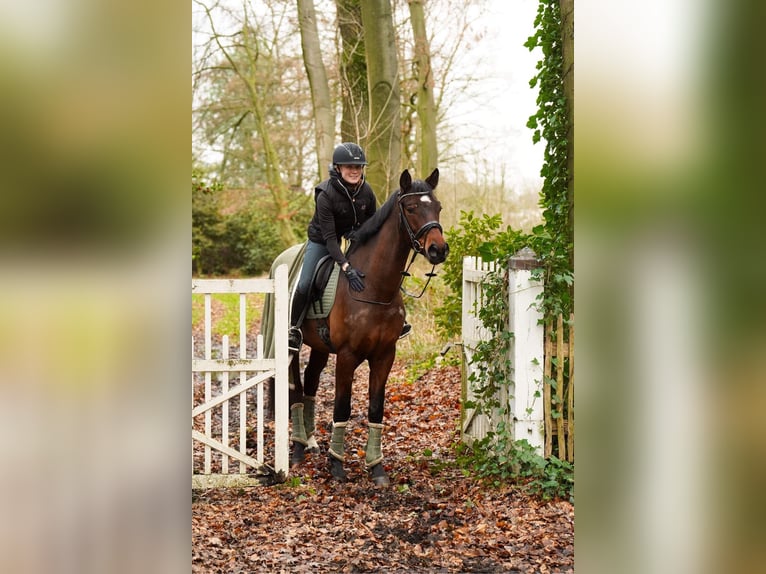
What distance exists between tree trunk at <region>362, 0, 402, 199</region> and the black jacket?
13.6ft

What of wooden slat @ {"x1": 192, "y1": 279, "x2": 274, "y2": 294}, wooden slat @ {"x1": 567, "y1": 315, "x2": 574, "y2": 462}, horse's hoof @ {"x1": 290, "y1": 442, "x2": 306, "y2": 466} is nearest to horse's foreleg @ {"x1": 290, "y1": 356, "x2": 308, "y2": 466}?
horse's hoof @ {"x1": 290, "y1": 442, "x2": 306, "y2": 466}

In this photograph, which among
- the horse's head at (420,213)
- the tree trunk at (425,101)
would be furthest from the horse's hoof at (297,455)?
the tree trunk at (425,101)

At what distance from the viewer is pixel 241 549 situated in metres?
4.60

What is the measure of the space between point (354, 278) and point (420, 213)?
2.38 feet

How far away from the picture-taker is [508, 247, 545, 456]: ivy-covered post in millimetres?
5301

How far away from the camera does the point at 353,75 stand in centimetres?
1151

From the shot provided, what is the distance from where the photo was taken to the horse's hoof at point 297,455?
21.5 feet

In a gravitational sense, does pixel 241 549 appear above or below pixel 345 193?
below

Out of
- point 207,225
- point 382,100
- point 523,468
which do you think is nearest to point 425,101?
point 382,100

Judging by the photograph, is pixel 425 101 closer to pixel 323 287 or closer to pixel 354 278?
pixel 323 287
